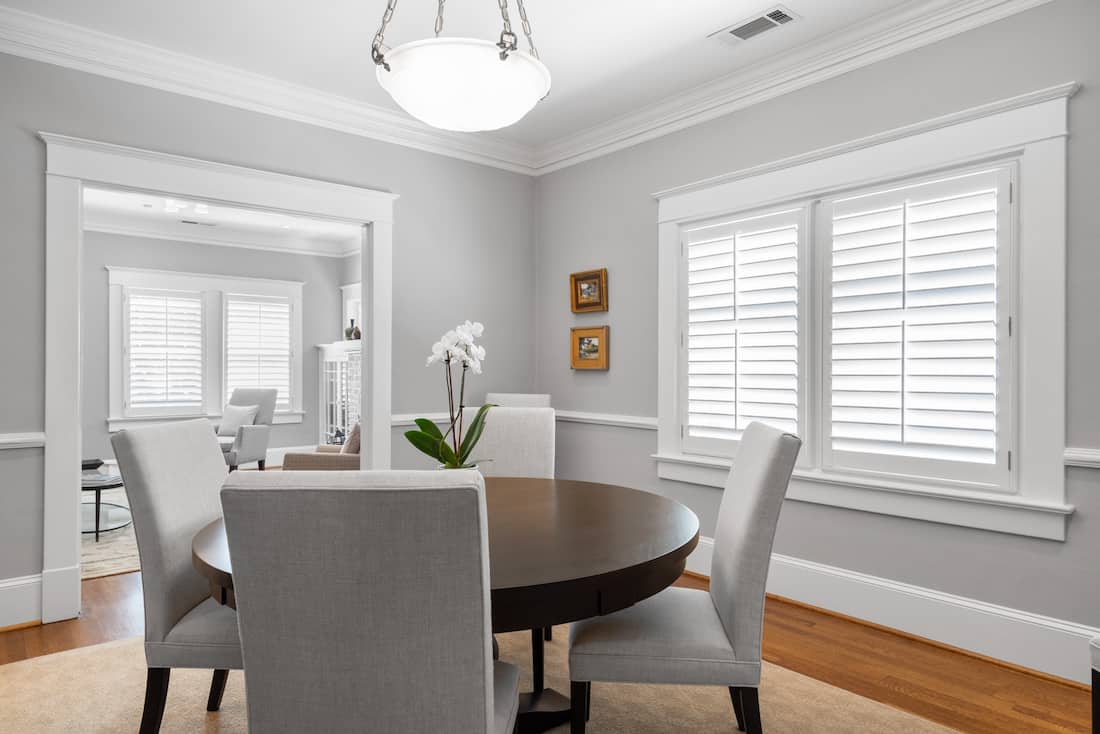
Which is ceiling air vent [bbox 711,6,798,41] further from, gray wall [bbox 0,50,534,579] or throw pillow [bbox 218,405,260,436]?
throw pillow [bbox 218,405,260,436]

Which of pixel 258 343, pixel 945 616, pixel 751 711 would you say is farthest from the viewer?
pixel 258 343

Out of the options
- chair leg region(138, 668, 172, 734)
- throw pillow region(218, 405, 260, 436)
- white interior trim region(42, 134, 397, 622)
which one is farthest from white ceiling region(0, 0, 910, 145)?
throw pillow region(218, 405, 260, 436)

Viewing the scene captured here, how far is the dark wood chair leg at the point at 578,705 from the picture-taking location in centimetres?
172

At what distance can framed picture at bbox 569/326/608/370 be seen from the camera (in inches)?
167

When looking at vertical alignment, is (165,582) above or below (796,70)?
below

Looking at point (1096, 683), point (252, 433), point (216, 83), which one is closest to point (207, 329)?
point (252, 433)

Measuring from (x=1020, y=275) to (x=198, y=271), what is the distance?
24.7 feet

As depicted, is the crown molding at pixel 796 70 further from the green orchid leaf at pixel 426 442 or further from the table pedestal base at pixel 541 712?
the table pedestal base at pixel 541 712

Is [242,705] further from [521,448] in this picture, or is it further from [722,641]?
[722,641]

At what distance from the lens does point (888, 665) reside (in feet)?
8.60

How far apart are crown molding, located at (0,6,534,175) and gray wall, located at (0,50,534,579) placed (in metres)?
0.05

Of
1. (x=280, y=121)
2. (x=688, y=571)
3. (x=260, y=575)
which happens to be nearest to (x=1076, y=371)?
(x=688, y=571)

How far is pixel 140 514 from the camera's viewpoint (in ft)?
5.98

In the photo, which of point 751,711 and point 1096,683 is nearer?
point 1096,683
